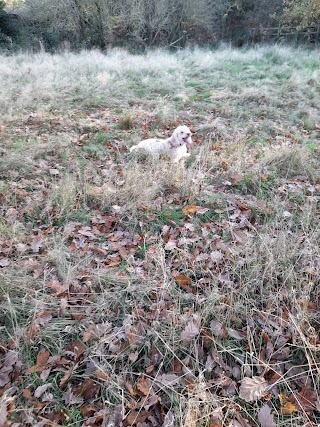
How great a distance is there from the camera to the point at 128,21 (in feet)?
51.3

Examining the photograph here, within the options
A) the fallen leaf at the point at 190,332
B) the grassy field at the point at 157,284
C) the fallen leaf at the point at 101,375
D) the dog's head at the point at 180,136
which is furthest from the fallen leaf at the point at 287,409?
the dog's head at the point at 180,136

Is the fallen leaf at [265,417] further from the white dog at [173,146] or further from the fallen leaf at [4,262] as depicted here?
the white dog at [173,146]

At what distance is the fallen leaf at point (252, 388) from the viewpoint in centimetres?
173

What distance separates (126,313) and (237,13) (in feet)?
63.8

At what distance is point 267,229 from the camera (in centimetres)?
285

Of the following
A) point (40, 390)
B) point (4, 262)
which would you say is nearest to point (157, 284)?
point (40, 390)

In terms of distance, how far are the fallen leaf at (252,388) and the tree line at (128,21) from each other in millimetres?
16023

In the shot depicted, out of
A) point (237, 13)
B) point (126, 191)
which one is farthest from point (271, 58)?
point (126, 191)

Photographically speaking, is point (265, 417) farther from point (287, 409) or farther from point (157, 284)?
point (157, 284)

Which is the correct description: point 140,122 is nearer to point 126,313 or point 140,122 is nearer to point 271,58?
point 126,313

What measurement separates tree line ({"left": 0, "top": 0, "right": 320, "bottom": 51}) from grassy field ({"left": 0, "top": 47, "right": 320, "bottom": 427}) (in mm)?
12688

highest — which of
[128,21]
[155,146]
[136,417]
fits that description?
[128,21]

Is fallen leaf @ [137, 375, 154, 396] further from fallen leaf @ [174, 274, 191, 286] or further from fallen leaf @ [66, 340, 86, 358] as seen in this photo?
fallen leaf @ [174, 274, 191, 286]

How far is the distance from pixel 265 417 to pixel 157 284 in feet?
3.43
